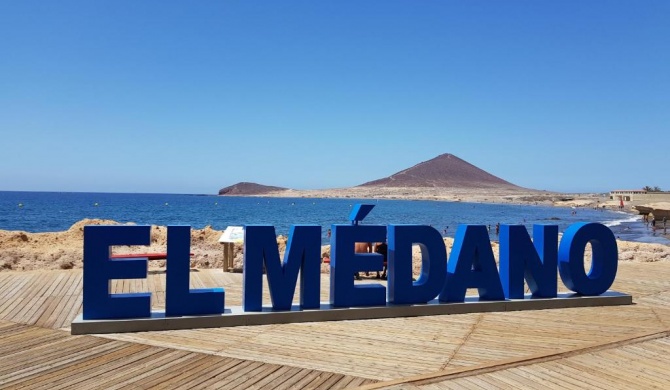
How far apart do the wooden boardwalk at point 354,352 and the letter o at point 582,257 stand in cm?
77

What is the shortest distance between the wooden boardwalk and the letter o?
77 cm

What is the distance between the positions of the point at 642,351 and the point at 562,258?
3019 millimetres

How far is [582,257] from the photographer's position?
362 inches

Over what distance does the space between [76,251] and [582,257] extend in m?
16.8

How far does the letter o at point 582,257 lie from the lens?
29.7 ft

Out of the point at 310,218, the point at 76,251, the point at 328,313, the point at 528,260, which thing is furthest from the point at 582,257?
the point at 310,218

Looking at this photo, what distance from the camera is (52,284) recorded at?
10195mm

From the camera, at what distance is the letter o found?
9.06 metres

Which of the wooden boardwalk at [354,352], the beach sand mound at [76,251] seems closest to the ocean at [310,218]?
the beach sand mound at [76,251]

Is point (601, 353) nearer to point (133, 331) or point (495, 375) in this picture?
point (495, 375)

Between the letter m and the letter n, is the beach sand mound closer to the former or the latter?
the letter m

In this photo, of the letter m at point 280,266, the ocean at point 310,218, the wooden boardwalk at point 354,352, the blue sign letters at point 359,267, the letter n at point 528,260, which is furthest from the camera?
the ocean at point 310,218

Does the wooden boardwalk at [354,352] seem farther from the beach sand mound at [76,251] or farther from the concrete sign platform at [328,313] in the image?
the beach sand mound at [76,251]

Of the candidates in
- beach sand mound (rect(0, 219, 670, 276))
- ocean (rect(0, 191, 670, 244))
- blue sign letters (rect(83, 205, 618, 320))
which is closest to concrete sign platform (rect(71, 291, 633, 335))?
blue sign letters (rect(83, 205, 618, 320))
